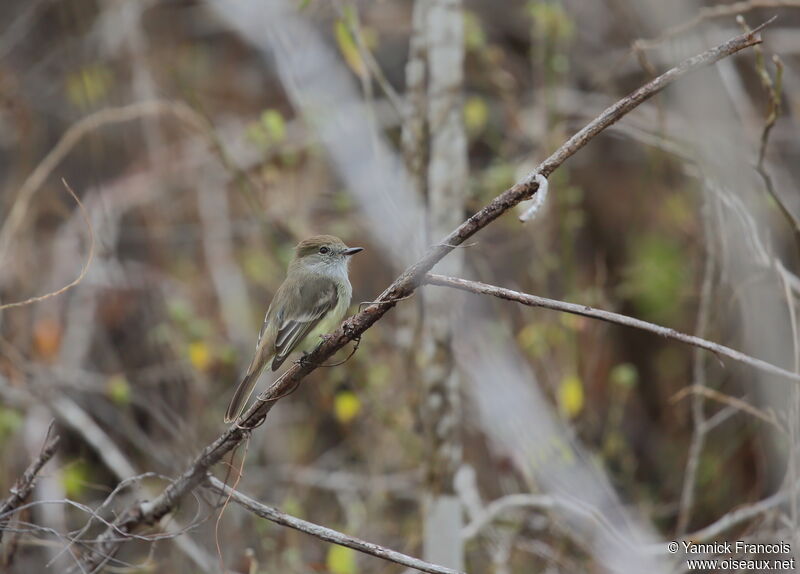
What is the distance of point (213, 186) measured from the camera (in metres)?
7.47

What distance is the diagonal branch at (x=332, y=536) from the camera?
244 centimetres

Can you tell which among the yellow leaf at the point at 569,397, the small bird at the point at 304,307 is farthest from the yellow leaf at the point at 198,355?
the yellow leaf at the point at 569,397

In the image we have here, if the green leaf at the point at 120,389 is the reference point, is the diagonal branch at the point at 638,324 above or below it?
below

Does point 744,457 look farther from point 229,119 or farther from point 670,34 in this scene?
point 229,119

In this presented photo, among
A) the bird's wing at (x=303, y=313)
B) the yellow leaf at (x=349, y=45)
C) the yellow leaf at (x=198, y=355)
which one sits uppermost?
the yellow leaf at (x=349, y=45)

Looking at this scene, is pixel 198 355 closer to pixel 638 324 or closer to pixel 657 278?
pixel 657 278

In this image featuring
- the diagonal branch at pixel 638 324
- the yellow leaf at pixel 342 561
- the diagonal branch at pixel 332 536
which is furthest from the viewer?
the yellow leaf at pixel 342 561

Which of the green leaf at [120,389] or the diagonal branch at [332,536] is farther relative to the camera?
the green leaf at [120,389]

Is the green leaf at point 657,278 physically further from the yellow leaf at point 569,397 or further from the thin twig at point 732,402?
the thin twig at point 732,402

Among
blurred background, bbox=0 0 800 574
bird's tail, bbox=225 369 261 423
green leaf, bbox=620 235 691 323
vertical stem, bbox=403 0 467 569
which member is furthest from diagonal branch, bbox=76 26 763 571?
green leaf, bbox=620 235 691 323

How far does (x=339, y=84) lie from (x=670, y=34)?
3692mm

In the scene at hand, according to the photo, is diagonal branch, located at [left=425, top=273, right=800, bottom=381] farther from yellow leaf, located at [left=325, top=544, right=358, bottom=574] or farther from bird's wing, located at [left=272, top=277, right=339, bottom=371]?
yellow leaf, located at [left=325, top=544, right=358, bottom=574]

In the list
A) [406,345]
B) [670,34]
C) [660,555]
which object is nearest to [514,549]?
[660,555]

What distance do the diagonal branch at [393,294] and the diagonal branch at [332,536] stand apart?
12cm
